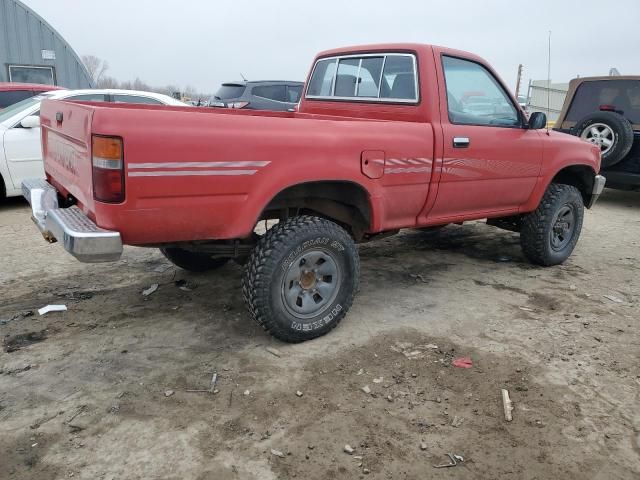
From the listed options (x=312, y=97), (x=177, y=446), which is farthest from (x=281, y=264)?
(x=312, y=97)

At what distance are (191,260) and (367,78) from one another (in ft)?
6.74

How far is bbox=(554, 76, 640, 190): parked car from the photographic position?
7.01 m

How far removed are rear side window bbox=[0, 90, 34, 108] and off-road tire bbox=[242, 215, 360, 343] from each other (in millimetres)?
7073

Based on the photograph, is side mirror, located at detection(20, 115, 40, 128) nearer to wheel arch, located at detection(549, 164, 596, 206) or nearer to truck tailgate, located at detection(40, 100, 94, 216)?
truck tailgate, located at detection(40, 100, 94, 216)

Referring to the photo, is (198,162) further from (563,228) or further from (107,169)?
(563,228)

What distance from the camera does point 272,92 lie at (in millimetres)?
11430

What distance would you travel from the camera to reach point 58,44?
50.9 ft

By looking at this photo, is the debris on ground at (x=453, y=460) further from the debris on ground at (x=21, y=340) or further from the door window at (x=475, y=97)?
the debris on ground at (x=21, y=340)

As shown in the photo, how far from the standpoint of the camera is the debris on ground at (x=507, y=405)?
8.21ft

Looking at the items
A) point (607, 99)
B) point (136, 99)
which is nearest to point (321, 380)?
point (136, 99)

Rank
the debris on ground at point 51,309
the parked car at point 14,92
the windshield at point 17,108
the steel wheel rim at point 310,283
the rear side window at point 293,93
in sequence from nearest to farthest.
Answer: the steel wheel rim at point 310,283 < the debris on ground at point 51,309 < the windshield at point 17,108 < the parked car at point 14,92 < the rear side window at point 293,93

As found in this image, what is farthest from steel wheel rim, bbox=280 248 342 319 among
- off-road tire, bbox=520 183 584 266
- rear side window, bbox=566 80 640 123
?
rear side window, bbox=566 80 640 123

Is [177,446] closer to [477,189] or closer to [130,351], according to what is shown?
[130,351]

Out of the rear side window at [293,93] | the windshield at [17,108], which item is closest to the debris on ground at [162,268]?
the windshield at [17,108]
